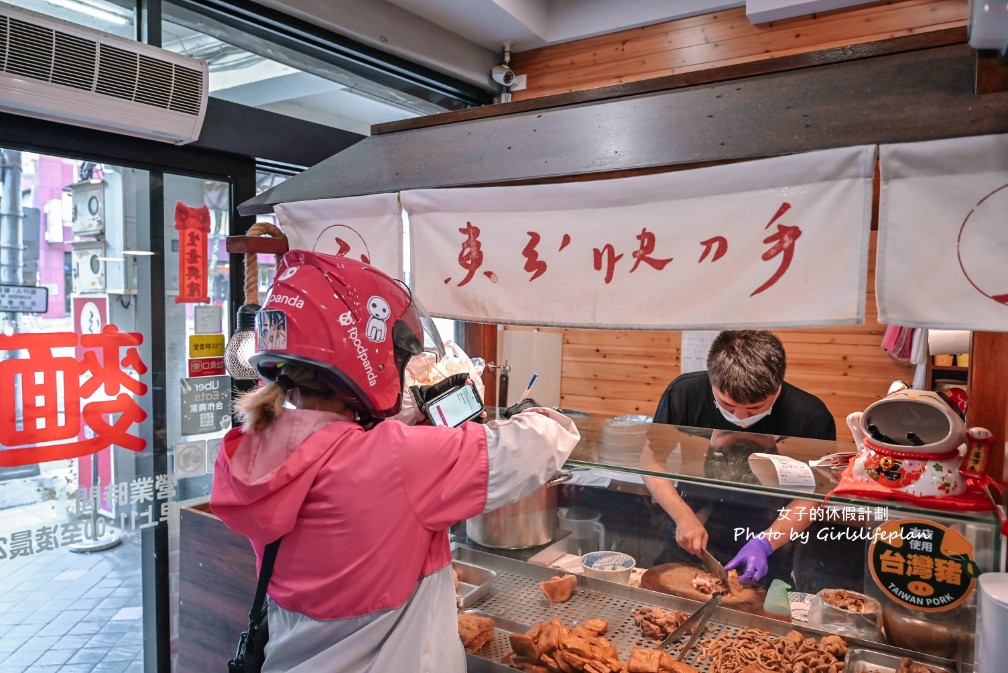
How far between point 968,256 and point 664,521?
129 cm

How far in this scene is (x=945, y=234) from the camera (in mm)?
1615

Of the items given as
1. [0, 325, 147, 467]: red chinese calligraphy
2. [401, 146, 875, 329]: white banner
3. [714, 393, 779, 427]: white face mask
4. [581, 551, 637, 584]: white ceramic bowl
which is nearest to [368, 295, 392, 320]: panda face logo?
[401, 146, 875, 329]: white banner

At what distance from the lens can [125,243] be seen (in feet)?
11.6

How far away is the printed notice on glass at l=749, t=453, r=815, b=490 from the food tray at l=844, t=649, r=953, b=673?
0.53 metres

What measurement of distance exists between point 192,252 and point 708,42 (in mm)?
3753

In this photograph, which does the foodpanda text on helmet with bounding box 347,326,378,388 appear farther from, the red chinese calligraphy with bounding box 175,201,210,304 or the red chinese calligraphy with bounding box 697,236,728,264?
the red chinese calligraphy with bounding box 175,201,210,304

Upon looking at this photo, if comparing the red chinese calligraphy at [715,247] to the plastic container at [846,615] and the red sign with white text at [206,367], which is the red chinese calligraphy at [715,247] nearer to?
the plastic container at [846,615]

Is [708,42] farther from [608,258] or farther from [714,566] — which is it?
[714,566]

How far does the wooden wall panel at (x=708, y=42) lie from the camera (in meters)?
4.20

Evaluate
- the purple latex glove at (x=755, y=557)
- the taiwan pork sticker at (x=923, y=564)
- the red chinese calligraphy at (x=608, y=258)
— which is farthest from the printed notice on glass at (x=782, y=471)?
the red chinese calligraphy at (x=608, y=258)

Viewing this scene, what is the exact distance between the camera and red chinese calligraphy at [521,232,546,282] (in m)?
2.25

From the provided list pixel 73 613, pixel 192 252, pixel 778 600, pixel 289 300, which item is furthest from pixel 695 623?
pixel 73 613

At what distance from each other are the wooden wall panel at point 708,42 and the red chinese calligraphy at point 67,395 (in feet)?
9.95

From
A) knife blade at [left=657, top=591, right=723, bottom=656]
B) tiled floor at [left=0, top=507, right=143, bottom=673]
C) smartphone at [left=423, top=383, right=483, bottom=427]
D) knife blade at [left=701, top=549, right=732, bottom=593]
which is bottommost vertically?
tiled floor at [left=0, top=507, right=143, bottom=673]
